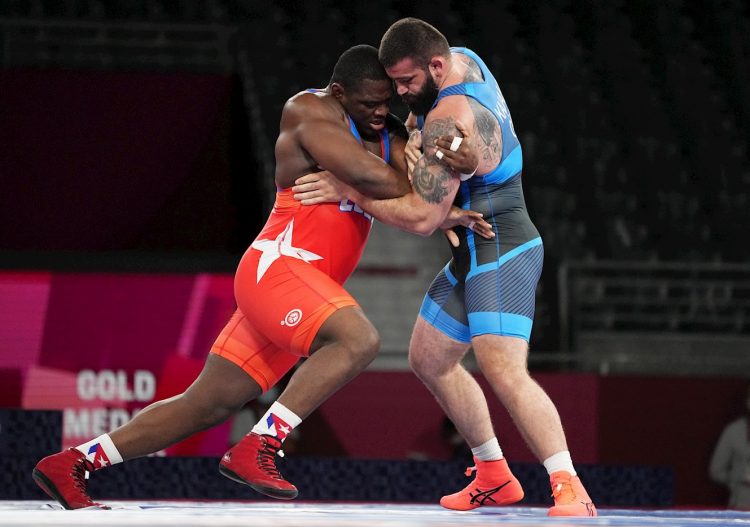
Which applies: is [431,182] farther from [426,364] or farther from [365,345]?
[426,364]

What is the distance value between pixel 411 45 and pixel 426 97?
238 mm

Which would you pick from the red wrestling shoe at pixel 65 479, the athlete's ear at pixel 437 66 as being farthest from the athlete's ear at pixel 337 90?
the red wrestling shoe at pixel 65 479

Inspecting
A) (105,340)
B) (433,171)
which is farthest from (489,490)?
(105,340)

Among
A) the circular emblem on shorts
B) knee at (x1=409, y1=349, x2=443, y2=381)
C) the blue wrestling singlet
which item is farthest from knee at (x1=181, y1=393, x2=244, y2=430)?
the blue wrestling singlet

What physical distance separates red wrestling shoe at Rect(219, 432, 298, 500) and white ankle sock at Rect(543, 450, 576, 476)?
0.91 m

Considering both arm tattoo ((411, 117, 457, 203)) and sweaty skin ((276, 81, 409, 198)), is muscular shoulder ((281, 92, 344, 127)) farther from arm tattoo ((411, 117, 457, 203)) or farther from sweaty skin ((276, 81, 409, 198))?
arm tattoo ((411, 117, 457, 203))

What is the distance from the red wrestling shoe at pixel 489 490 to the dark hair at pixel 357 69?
4.96ft

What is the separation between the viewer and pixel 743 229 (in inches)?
472

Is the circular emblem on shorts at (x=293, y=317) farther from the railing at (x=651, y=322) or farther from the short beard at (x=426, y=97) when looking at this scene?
the railing at (x=651, y=322)

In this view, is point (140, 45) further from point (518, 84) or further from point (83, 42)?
point (518, 84)

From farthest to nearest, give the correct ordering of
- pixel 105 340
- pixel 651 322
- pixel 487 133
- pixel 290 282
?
pixel 651 322 < pixel 105 340 < pixel 487 133 < pixel 290 282

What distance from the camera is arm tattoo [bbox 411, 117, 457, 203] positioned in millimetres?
4371

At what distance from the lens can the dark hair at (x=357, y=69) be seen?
4.45m

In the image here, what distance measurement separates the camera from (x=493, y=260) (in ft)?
14.9
